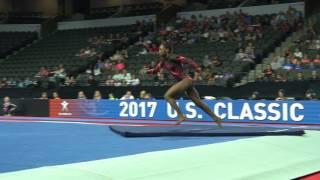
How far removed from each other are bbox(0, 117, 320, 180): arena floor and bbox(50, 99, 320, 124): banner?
605 cm

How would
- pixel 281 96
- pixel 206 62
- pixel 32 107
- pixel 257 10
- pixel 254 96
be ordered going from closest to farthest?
pixel 281 96 < pixel 254 96 < pixel 206 62 < pixel 32 107 < pixel 257 10

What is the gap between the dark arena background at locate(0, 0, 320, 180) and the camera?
5.88 m

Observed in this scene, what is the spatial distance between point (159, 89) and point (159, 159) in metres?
13.6

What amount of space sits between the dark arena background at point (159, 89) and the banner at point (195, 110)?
34 millimetres

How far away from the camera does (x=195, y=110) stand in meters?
16.0

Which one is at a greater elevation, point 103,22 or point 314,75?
point 103,22

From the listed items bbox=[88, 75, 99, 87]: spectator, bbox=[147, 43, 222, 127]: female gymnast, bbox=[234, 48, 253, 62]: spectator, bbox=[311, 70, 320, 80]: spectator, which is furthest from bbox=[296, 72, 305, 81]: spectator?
bbox=[88, 75, 99, 87]: spectator

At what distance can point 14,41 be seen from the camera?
3105 centimetres

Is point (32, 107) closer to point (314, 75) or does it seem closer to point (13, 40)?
point (314, 75)

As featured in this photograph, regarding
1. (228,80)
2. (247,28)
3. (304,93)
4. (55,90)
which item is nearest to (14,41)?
(55,90)

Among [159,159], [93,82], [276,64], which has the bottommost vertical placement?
[159,159]

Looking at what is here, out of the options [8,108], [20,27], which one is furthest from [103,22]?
[8,108]

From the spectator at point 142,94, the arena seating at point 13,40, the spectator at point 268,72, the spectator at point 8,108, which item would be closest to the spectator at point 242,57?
the spectator at point 268,72

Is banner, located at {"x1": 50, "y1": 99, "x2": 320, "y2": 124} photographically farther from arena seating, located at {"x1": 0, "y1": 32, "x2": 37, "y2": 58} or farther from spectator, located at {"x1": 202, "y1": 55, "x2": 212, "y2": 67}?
arena seating, located at {"x1": 0, "y1": 32, "x2": 37, "y2": 58}
